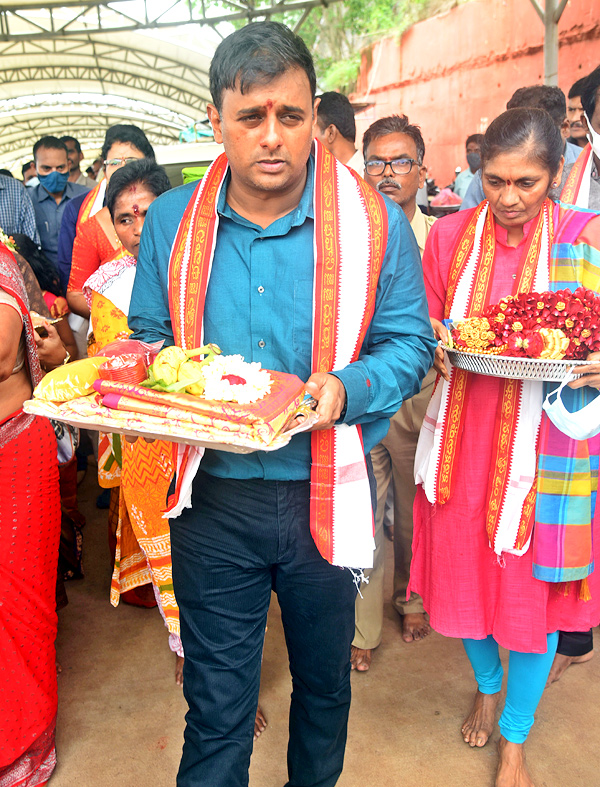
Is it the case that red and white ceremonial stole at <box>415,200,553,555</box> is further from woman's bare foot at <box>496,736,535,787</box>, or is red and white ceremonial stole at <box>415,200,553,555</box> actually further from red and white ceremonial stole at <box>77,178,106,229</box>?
red and white ceremonial stole at <box>77,178,106,229</box>

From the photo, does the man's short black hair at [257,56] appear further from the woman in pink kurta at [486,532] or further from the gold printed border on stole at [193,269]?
the woman in pink kurta at [486,532]

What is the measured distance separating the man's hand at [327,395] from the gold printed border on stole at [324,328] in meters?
0.15

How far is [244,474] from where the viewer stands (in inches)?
75.2

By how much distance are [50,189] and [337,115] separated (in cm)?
312

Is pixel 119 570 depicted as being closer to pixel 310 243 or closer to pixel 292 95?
pixel 310 243

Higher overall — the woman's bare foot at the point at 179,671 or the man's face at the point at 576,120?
the man's face at the point at 576,120

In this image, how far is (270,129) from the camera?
1.72 meters

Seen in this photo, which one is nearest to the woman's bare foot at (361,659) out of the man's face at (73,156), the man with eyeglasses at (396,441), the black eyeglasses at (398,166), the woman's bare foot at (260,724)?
the man with eyeglasses at (396,441)

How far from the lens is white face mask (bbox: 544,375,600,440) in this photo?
2.13 meters

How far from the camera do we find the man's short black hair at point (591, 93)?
2949 millimetres

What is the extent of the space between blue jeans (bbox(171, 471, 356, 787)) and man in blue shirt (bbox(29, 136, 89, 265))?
468 cm

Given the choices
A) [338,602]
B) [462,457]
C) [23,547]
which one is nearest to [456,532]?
[462,457]

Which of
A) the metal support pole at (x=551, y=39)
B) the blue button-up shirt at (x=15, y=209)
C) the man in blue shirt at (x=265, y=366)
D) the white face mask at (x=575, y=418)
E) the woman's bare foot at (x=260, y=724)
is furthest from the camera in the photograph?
the metal support pole at (x=551, y=39)

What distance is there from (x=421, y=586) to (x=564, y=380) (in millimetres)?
1012
